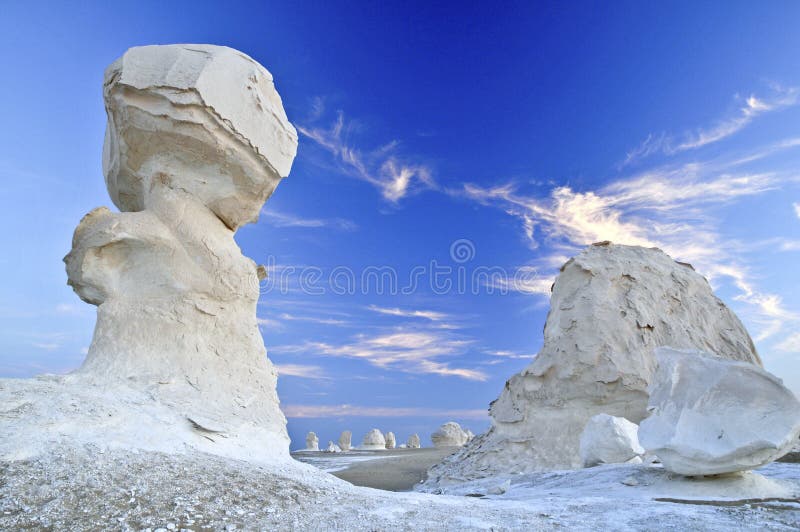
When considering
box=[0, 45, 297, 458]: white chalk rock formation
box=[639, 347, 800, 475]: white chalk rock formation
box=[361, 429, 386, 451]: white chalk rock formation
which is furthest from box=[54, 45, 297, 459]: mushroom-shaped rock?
box=[361, 429, 386, 451]: white chalk rock formation

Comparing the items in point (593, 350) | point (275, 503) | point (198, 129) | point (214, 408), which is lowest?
point (275, 503)

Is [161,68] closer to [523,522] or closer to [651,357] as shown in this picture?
[523,522]

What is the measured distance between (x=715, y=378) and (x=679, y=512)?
6.28 feet

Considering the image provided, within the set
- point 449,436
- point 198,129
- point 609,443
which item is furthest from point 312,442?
point 198,129

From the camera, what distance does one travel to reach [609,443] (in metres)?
8.37

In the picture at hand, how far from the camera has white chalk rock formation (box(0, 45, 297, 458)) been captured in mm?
5266

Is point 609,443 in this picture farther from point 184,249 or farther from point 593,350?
point 184,249

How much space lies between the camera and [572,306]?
42.0 feet

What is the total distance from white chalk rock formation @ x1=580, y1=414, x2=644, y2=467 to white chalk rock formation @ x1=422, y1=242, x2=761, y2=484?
221 cm

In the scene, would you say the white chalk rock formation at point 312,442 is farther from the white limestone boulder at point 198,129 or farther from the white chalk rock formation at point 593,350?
the white limestone boulder at point 198,129

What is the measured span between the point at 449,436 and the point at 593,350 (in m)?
16.3

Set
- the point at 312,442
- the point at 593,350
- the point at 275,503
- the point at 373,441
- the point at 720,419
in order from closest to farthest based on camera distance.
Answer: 1. the point at 275,503
2. the point at 720,419
3. the point at 593,350
4. the point at 373,441
5. the point at 312,442

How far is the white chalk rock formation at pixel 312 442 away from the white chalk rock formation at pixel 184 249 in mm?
29046

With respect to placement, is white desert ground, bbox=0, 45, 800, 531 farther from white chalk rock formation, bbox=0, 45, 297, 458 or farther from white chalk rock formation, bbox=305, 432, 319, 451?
white chalk rock formation, bbox=305, 432, 319, 451
